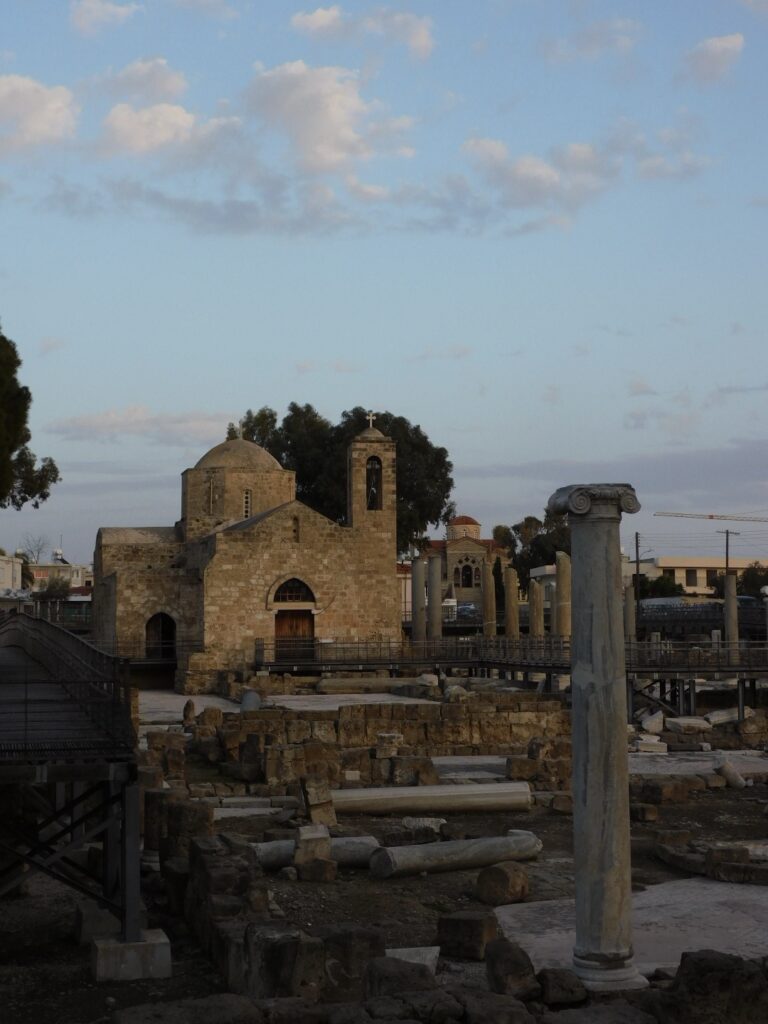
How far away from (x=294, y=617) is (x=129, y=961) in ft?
107

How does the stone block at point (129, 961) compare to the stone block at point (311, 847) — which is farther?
the stone block at point (311, 847)

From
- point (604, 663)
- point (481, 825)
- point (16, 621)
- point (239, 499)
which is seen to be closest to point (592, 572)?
point (604, 663)

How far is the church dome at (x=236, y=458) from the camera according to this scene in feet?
160

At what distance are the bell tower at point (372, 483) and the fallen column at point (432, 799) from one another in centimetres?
2500

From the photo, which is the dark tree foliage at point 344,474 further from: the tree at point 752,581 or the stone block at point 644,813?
the stone block at point 644,813

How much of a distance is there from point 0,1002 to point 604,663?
4675 millimetres

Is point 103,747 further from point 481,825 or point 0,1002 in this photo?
point 481,825

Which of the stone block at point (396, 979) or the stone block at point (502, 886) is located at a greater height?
the stone block at point (396, 979)

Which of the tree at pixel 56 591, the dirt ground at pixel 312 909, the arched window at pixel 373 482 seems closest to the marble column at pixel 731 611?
the arched window at pixel 373 482

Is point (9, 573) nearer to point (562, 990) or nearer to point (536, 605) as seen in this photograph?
point (536, 605)

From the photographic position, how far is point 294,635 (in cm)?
4150

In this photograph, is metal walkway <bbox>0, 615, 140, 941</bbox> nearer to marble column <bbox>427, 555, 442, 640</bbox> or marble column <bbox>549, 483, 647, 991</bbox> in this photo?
marble column <bbox>549, 483, 647, 991</bbox>

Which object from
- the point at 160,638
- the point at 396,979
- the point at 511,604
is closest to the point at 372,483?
the point at 511,604

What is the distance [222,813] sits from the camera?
17.0m
